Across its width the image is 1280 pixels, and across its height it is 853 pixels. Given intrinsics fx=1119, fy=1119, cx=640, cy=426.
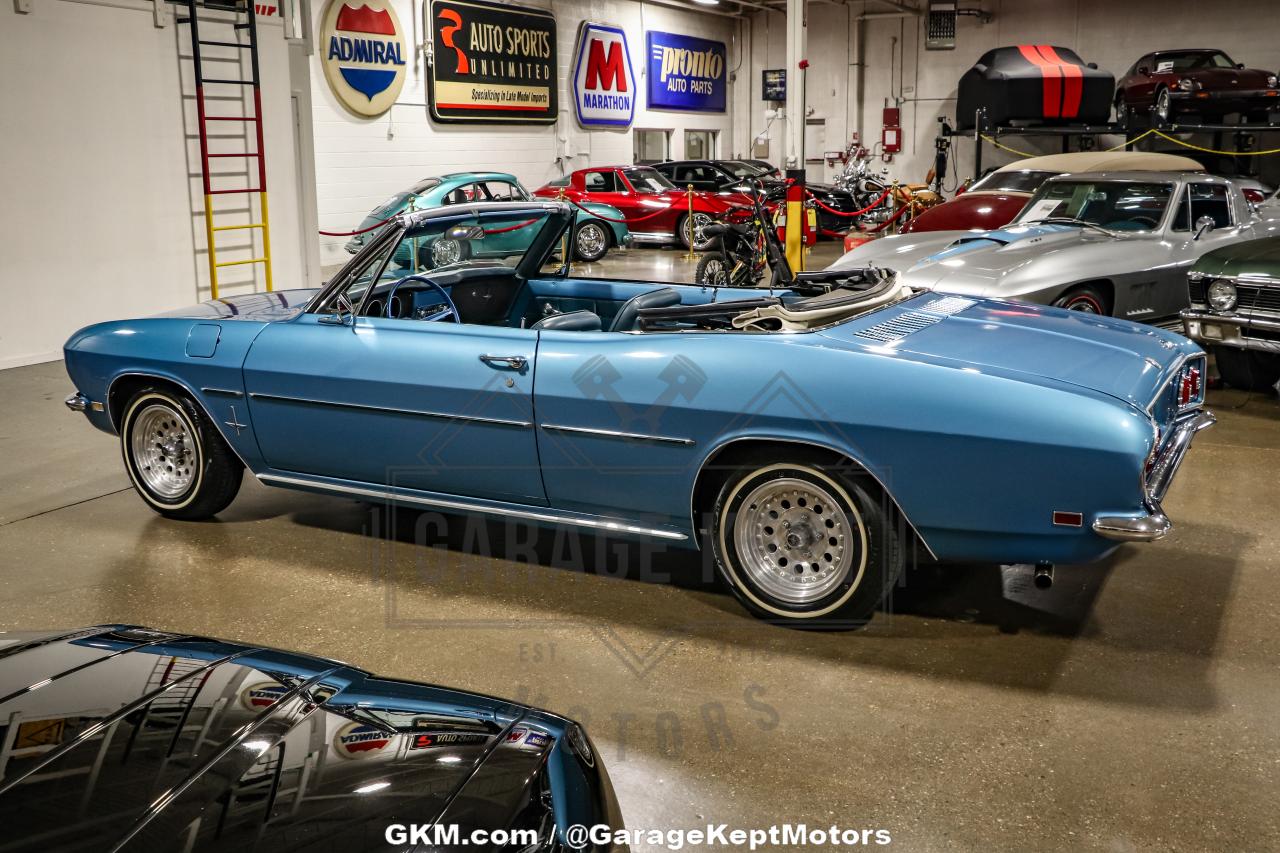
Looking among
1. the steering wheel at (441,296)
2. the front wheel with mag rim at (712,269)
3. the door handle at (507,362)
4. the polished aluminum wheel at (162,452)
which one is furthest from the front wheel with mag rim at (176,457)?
the front wheel with mag rim at (712,269)

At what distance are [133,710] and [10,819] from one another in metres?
0.33

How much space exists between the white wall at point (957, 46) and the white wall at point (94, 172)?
17635 millimetres

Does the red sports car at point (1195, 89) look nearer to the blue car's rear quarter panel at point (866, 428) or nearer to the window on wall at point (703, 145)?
the window on wall at point (703, 145)

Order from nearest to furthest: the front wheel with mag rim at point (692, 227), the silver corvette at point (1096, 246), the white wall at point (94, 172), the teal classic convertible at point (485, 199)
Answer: the silver corvette at point (1096, 246), the white wall at point (94, 172), the teal classic convertible at point (485, 199), the front wheel with mag rim at point (692, 227)

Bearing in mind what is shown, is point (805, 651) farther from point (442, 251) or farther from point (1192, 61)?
point (1192, 61)

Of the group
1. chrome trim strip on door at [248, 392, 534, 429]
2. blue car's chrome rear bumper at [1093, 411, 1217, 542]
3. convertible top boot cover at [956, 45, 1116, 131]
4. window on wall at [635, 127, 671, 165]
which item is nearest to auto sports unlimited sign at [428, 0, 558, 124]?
window on wall at [635, 127, 671, 165]

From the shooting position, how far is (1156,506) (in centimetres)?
342

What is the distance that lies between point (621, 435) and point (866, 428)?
34.3 inches

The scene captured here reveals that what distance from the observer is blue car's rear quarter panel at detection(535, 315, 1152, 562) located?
334 cm

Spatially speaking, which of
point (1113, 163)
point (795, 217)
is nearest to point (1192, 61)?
point (1113, 163)

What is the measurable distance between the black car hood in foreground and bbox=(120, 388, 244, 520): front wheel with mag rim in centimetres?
281

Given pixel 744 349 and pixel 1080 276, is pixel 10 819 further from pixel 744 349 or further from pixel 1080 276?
pixel 1080 276

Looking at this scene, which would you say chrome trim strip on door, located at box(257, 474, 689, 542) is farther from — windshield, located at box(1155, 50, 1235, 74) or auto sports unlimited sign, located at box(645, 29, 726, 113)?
auto sports unlimited sign, located at box(645, 29, 726, 113)

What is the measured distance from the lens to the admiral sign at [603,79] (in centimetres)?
2184
